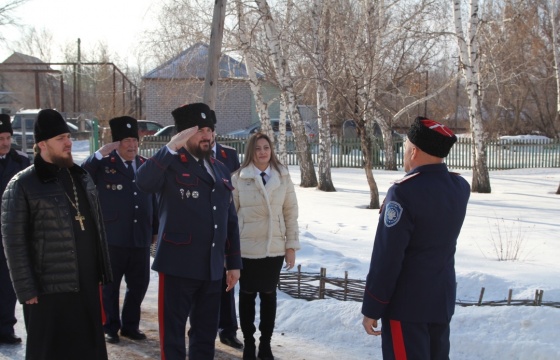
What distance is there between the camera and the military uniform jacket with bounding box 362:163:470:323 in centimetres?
378

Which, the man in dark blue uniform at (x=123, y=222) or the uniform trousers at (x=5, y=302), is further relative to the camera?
the man in dark blue uniform at (x=123, y=222)

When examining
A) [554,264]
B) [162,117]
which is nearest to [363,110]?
[554,264]

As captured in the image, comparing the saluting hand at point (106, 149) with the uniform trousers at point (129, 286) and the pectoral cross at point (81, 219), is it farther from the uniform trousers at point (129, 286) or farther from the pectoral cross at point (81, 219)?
the pectoral cross at point (81, 219)

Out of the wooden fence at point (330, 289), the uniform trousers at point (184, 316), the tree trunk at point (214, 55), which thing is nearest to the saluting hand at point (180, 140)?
the uniform trousers at point (184, 316)

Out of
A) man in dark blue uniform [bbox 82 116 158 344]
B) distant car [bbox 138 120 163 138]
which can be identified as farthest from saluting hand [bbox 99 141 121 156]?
distant car [bbox 138 120 163 138]

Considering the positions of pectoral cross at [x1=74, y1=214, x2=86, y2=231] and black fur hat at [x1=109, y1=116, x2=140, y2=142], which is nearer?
pectoral cross at [x1=74, y1=214, x2=86, y2=231]

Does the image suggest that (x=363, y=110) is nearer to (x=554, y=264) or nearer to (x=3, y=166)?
(x=554, y=264)

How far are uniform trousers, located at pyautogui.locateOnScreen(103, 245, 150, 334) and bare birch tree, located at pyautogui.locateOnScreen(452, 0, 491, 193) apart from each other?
12977mm

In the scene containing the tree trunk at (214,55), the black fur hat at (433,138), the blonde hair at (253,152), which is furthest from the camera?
the tree trunk at (214,55)

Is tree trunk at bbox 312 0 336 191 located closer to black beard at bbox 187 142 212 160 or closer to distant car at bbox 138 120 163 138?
black beard at bbox 187 142 212 160

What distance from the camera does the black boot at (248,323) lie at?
18.7 feet

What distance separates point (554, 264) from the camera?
9039 mm

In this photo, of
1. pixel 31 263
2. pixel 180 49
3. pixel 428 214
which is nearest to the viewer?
pixel 428 214

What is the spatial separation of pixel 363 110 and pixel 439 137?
1080 cm
